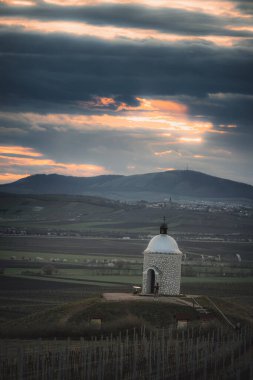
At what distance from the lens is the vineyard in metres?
43.5

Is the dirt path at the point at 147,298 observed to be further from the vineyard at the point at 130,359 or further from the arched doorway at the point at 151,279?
the vineyard at the point at 130,359

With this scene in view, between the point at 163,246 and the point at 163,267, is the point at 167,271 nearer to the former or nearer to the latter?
the point at 163,267

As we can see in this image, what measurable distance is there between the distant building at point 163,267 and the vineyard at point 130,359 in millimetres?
10945

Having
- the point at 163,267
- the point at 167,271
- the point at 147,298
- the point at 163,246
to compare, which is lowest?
the point at 147,298

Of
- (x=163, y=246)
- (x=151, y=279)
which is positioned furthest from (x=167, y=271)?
(x=163, y=246)

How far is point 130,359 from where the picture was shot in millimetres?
48875

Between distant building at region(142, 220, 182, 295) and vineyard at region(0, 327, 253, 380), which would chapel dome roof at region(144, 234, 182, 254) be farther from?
vineyard at region(0, 327, 253, 380)

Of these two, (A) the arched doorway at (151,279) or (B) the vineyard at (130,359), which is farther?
(A) the arched doorway at (151,279)

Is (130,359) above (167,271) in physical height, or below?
below

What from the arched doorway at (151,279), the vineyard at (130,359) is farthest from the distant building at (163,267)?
the vineyard at (130,359)

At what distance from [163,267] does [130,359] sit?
20.2 metres

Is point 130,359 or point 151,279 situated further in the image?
point 151,279

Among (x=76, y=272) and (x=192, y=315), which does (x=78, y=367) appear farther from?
(x=76, y=272)

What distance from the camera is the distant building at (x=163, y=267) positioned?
68625 millimetres
